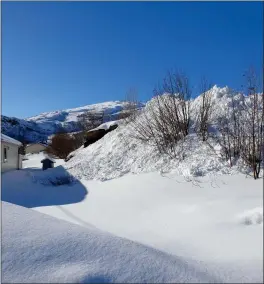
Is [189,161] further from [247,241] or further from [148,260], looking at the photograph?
[148,260]

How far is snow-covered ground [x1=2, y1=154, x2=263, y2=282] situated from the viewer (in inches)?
93.4

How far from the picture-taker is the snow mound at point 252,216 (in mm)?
3908

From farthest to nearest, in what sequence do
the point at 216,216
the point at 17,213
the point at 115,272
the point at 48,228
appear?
the point at 216,216 → the point at 17,213 → the point at 48,228 → the point at 115,272

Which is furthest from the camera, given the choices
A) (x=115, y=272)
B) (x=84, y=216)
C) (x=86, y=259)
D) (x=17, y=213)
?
(x=84, y=216)

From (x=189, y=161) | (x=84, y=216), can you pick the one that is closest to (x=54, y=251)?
(x=84, y=216)

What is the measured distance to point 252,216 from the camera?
161 inches

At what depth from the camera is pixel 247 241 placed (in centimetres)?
340

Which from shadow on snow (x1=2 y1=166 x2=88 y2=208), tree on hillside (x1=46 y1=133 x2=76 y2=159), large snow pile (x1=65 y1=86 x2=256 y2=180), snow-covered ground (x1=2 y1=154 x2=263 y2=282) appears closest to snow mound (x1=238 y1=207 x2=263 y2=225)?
snow-covered ground (x1=2 y1=154 x2=263 y2=282)

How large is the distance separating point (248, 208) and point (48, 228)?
350cm

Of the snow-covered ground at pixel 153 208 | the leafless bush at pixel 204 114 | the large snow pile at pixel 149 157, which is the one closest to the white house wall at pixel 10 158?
the snow-covered ground at pixel 153 208

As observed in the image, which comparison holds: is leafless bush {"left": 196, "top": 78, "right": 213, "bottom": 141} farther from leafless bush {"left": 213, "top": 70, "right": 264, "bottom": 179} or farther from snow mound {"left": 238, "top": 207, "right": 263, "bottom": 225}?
snow mound {"left": 238, "top": 207, "right": 263, "bottom": 225}

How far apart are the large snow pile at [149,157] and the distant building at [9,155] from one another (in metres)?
3.43

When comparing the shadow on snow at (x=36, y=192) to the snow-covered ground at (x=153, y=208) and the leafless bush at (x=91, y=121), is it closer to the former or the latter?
the snow-covered ground at (x=153, y=208)

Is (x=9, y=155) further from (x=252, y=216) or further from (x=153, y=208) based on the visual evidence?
(x=252, y=216)
